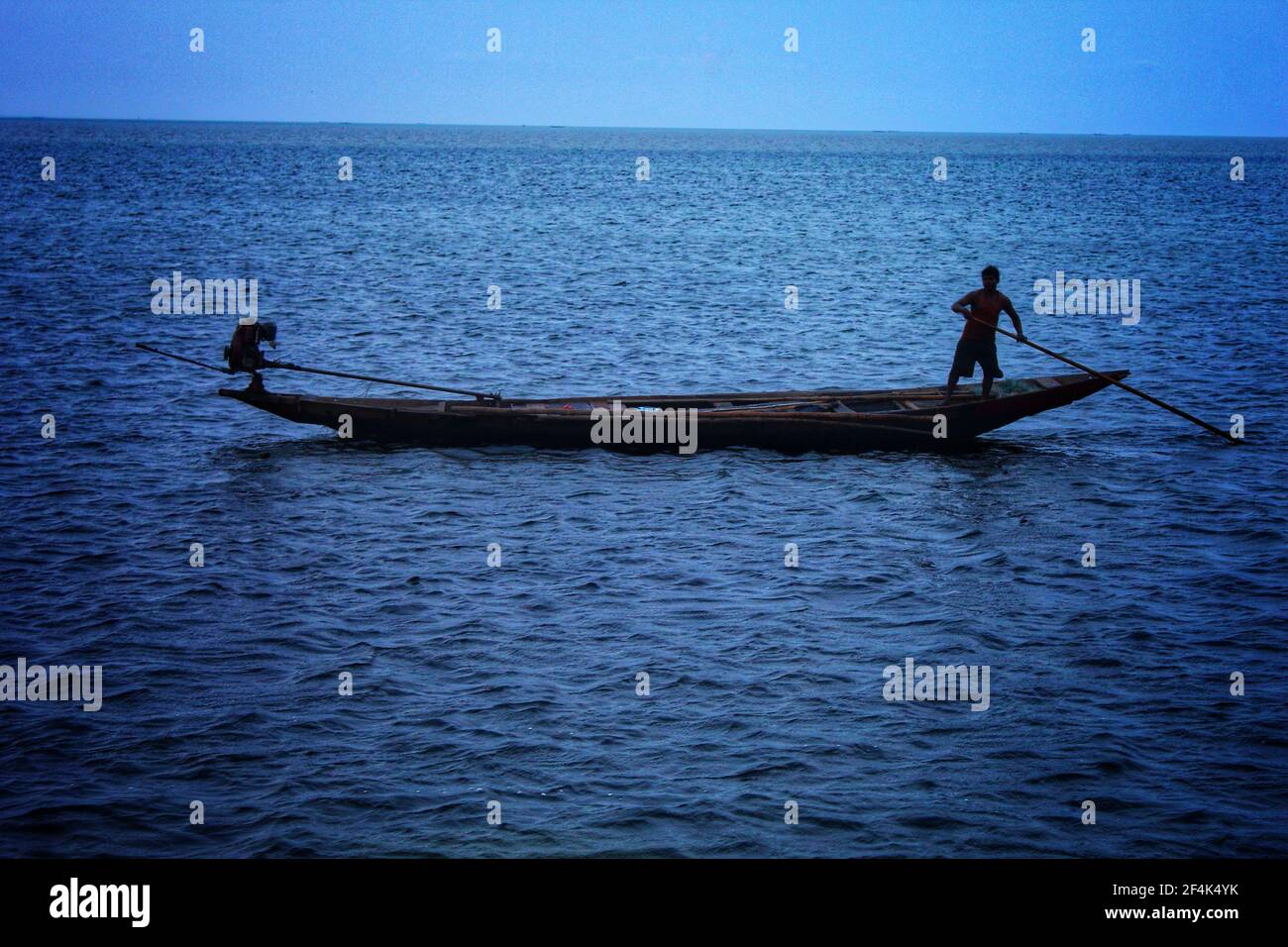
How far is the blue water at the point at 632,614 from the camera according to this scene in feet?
32.2

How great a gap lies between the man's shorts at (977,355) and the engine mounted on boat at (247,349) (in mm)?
10618

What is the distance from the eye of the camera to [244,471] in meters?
19.5

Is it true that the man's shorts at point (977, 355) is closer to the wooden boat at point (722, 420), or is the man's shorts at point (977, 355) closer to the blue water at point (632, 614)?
the wooden boat at point (722, 420)

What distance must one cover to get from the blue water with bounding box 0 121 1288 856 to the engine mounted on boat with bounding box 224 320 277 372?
5.46 ft

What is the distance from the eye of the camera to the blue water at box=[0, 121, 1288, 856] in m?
9.82

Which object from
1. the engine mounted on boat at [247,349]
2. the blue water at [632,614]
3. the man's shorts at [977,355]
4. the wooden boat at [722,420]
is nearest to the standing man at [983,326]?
the man's shorts at [977,355]

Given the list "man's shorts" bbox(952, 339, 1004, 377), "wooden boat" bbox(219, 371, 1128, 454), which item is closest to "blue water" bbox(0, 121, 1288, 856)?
"wooden boat" bbox(219, 371, 1128, 454)

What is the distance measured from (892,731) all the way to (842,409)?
10.0 m

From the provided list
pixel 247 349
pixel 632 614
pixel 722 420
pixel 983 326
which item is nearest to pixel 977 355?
pixel 983 326

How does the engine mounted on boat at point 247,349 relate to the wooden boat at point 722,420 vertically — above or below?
above

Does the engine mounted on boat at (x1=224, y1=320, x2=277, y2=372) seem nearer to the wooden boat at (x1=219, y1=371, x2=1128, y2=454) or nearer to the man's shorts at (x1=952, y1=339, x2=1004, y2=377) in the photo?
the wooden boat at (x1=219, y1=371, x2=1128, y2=454)

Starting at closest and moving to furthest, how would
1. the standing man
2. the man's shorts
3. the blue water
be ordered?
the blue water → the standing man → the man's shorts
